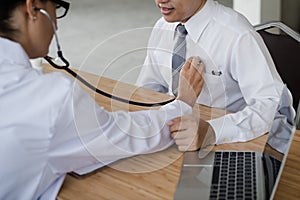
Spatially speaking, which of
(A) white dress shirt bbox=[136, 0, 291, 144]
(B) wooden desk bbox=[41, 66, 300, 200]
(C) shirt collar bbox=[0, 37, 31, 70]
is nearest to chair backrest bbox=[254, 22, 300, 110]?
(A) white dress shirt bbox=[136, 0, 291, 144]

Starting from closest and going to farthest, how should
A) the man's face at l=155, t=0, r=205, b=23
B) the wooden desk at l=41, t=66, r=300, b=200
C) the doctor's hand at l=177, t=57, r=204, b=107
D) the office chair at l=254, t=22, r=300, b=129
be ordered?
the wooden desk at l=41, t=66, r=300, b=200 < the doctor's hand at l=177, t=57, r=204, b=107 < the man's face at l=155, t=0, r=205, b=23 < the office chair at l=254, t=22, r=300, b=129

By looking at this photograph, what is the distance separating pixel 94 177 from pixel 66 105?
27 cm

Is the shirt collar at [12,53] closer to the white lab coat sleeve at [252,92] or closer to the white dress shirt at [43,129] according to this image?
the white dress shirt at [43,129]

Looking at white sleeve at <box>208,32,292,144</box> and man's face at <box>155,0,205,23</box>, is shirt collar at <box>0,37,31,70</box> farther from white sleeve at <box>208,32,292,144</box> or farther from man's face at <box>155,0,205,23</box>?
man's face at <box>155,0,205,23</box>

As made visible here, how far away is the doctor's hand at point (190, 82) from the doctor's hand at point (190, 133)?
0.12 m

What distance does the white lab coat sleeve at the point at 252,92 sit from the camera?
Answer: 1455mm

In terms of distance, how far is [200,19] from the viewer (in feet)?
6.08

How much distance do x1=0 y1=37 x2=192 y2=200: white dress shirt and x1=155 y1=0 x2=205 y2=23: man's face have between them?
0.69 meters

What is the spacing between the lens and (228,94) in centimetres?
185

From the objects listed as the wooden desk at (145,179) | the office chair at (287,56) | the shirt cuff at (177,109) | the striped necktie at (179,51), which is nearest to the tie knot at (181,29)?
the striped necktie at (179,51)

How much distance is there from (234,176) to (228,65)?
67 cm

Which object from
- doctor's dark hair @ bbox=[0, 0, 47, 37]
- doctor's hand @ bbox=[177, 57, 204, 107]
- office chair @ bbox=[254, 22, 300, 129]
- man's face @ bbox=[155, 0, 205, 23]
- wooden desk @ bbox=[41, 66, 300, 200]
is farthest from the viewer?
office chair @ bbox=[254, 22, 300, 129]

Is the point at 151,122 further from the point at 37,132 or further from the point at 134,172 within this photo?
the point at 37,132

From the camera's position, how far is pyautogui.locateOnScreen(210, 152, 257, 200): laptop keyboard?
3.77ft
